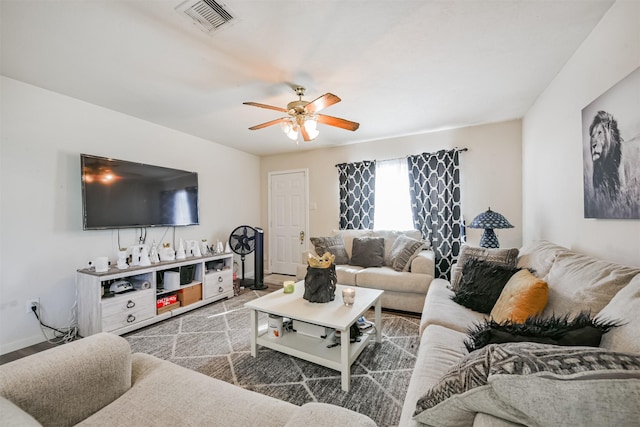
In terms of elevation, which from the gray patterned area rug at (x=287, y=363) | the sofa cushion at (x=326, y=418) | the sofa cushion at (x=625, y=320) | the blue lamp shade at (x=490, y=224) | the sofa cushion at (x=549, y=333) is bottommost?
the gray patterned area rug at (x=287, y=363)

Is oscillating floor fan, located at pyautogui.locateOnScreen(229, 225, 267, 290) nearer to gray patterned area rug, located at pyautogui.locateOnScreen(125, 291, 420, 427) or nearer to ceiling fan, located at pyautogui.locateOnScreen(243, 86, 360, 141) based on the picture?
gray patterned area rug, located at pyautogui.locateOnScreen(125, 291, 420, 427)

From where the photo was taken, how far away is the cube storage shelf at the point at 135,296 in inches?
92.7

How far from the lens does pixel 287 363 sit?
1.95 m

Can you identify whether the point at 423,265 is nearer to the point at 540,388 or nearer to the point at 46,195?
the point at 540,388

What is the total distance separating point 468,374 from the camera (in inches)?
25.3

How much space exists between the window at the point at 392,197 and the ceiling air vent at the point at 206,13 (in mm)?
2969

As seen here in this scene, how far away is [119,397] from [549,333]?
1.59 meters

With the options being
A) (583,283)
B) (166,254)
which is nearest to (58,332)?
(166,254)

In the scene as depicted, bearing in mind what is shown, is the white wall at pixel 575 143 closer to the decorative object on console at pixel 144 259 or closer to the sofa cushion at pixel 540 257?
the sofa cushion at pixel 540 257

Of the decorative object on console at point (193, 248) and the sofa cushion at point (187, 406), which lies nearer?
the sofa cushion at point (187, 406)

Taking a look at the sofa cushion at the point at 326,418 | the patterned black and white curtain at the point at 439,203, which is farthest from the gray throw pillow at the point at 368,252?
the sofa cushion at the point at 326,418

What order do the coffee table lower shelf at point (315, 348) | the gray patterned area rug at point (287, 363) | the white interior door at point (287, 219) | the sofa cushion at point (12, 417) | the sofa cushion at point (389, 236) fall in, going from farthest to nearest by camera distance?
the white interior door at point (287, 219)
the sofa cushion at point (389, 236)
the coffee table lower shelf at point (315, 348)
the gray patterned area rug at point (287, 363)
the sofa cushion at point (12, 417)

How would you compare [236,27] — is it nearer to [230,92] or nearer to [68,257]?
[230,92]

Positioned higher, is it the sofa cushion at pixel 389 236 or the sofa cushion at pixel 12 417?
the sofa cushion at pixel 389 236
